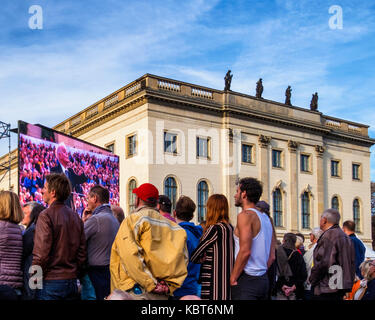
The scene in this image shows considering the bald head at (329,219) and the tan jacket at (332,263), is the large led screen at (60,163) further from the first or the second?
the tan jacket at (332,263)

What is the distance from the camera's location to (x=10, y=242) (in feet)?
21.0

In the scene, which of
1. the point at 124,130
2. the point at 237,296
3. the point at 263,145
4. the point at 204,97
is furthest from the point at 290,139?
the point at 237,296

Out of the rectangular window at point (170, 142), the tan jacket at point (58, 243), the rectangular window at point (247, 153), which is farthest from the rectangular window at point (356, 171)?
the tan jacket at point (58, 243)

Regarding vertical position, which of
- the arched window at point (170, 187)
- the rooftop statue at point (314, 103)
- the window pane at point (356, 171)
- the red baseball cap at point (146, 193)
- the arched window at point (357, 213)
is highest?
the rooftop statue at point (314, 103)

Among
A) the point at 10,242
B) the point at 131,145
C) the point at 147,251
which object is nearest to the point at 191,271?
the point at 147,251

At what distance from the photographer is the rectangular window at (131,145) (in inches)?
1490

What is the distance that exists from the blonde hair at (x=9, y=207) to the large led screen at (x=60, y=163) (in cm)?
949

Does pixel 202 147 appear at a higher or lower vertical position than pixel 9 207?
higher

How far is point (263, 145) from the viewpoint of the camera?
42.3m

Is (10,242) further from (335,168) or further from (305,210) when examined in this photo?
(335,168)

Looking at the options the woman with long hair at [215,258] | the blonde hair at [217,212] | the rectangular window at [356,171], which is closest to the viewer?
the woman with long hair at [215,258]

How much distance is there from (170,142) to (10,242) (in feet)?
102

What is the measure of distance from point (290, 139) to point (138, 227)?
39572 millimetres
